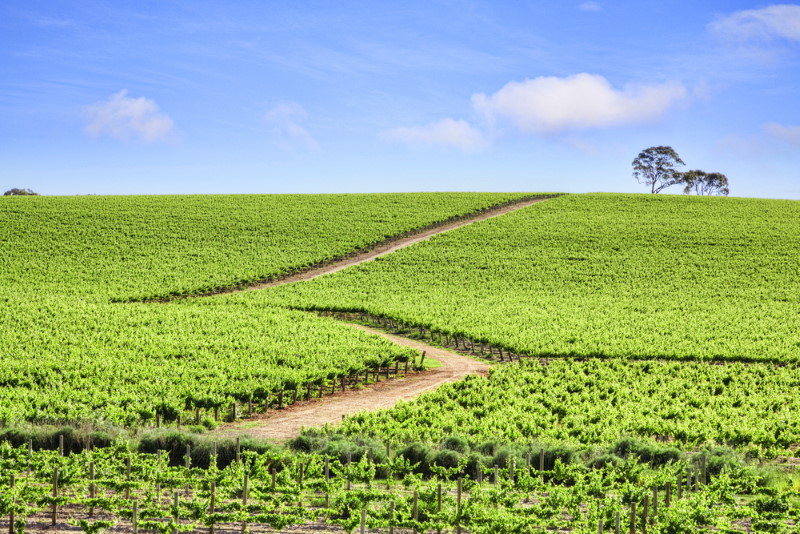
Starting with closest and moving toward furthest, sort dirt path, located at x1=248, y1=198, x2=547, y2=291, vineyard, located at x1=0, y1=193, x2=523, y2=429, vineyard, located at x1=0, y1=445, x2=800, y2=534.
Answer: vineyard, located at x1=0, y1=445, x2=800, y2=534 → vineyard, located at x1=0, y1=193, x2=523, y2=429 → dirt path, located at x1=248, y1=198, x2=547, y2=291

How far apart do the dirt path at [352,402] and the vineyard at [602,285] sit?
3213 millimetres

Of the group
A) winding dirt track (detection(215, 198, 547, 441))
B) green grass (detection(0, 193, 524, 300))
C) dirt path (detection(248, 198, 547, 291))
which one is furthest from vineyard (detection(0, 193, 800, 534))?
dirt path (detection(248, 198, 547, 291))

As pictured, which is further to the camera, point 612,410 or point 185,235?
point 185,235

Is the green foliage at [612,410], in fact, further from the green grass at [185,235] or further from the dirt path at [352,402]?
the green grass at [185,235]

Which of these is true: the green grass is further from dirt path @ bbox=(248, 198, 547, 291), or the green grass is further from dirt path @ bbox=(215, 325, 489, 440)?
dirt path @ bbox=(215, 325, 489, 440)

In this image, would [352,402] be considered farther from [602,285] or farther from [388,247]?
[388,247]

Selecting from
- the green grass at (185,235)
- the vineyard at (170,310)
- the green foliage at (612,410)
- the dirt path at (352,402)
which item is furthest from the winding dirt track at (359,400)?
the green grass at (185,235)

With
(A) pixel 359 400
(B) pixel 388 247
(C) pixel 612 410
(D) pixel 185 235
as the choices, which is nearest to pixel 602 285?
(B) pixel 388 247

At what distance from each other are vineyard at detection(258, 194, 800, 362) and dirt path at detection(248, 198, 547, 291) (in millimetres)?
2499

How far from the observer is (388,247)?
69500 mm

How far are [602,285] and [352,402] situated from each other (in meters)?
32.5

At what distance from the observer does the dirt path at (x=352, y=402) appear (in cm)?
2425

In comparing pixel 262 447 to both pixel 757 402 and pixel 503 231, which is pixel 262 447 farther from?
pixel 503 231

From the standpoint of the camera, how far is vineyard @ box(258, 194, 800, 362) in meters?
38.7
